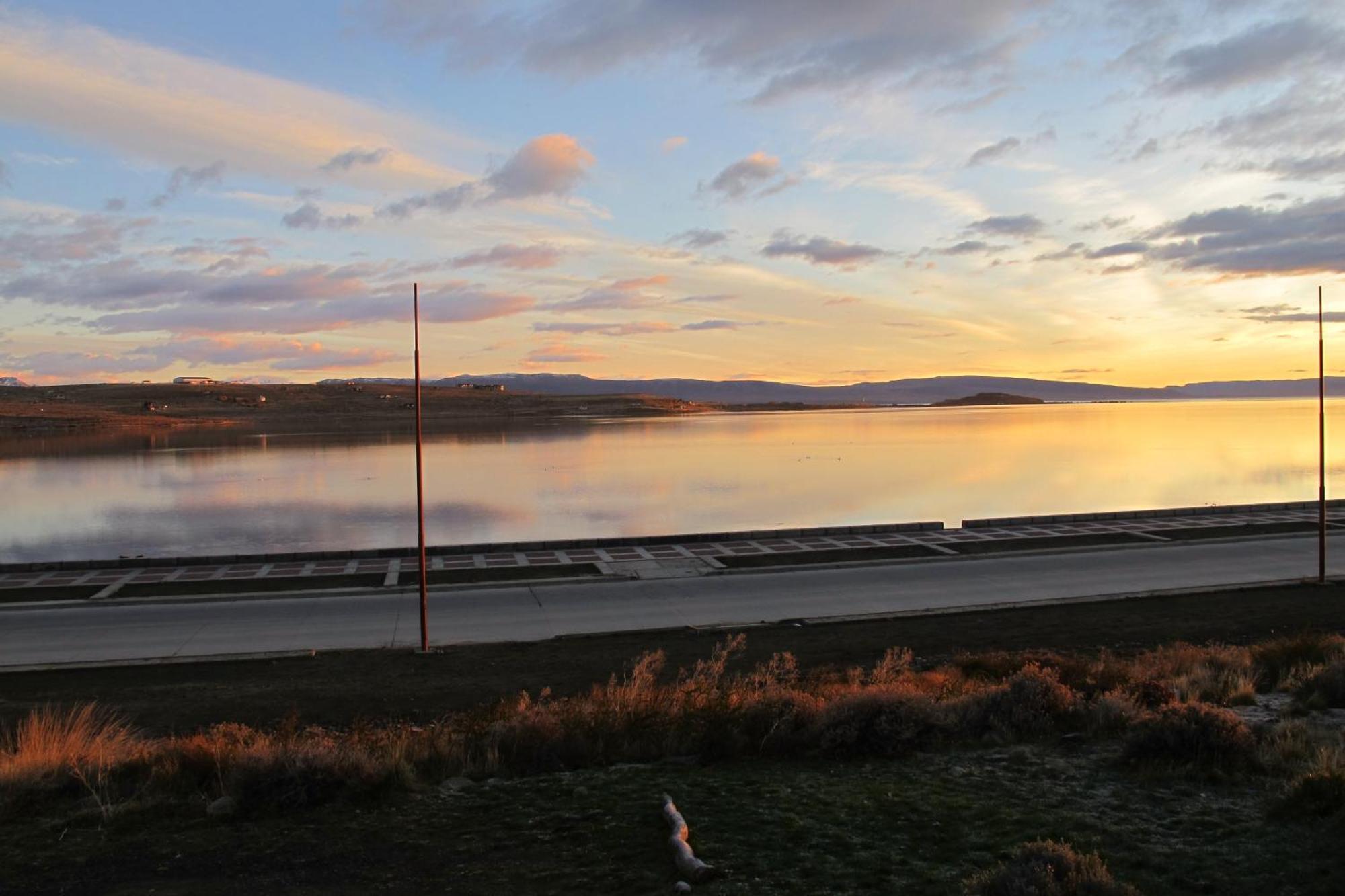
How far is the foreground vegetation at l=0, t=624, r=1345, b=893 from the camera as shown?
588 centimetres

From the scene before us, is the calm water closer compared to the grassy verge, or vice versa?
the grassy verge

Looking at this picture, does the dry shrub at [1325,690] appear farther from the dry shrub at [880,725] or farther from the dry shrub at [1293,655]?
the dry shrub at [880,725]

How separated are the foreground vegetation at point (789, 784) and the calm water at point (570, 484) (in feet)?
77.8

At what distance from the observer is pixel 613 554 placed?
82.9 feet

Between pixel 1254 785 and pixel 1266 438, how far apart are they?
9511 cm

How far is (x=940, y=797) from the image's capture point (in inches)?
278

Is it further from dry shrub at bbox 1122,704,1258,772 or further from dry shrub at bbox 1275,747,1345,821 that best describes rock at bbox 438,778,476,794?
dry shrub at bbox 1275,747,1345,821

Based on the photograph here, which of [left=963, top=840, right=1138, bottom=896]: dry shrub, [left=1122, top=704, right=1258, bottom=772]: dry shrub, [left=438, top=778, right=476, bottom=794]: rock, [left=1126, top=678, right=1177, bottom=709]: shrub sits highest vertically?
[left=963, top=840, right=1138, bottom=896]: dry shrub

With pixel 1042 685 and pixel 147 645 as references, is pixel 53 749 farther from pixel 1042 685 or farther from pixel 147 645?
pixel 1042 685

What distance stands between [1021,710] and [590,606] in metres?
10.6

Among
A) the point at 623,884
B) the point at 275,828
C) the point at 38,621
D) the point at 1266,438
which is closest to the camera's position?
the point at 623,884

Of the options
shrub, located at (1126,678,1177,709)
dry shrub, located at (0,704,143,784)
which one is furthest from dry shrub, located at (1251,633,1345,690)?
dry shrub, located at (0,704,143,784)

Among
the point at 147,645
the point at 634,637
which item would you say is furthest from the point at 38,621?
the point at 634,637

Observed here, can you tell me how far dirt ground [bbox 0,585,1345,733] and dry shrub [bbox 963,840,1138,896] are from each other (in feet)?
25.4
